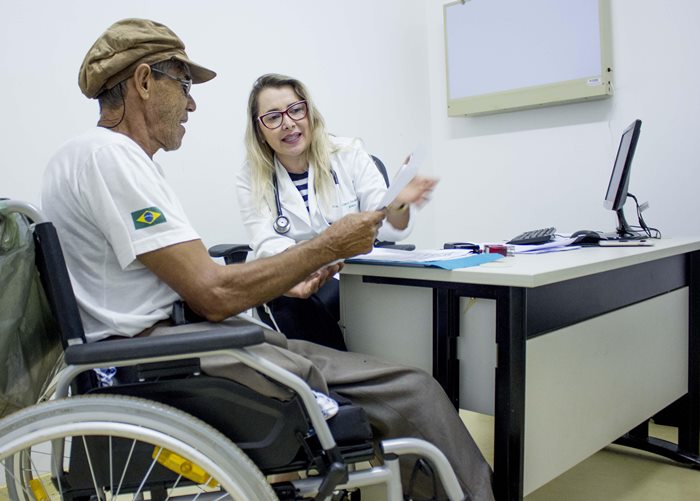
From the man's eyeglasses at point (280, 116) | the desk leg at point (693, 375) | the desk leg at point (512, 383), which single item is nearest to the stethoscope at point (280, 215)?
the man's eyeglasses at point (280, 116)

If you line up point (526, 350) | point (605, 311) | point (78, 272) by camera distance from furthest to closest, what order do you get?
point (605, 311) < point (526, 350) < point (78, 272)

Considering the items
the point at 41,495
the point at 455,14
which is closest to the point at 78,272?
the point at 41,495

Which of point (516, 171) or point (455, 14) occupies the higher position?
point (455, 14)

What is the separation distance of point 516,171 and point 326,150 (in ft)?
4.88

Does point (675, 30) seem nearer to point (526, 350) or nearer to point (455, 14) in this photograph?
point (455, 14)

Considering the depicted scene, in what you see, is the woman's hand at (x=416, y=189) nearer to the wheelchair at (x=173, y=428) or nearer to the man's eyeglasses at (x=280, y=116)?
the wheelchair at (x=173, y=428)

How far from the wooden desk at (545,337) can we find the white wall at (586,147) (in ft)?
3.22

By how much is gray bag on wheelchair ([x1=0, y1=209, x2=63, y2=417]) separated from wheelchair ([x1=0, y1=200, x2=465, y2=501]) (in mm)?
22

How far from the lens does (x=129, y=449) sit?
0.94 m

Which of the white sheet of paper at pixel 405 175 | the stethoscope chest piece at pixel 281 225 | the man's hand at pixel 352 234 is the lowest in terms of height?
the stethoscope chest piece at pixel 281 225

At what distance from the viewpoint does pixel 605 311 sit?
154cm

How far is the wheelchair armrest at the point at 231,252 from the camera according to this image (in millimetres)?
2084

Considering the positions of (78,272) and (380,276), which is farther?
(380,276)

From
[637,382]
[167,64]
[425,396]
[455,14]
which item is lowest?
[637,382]
